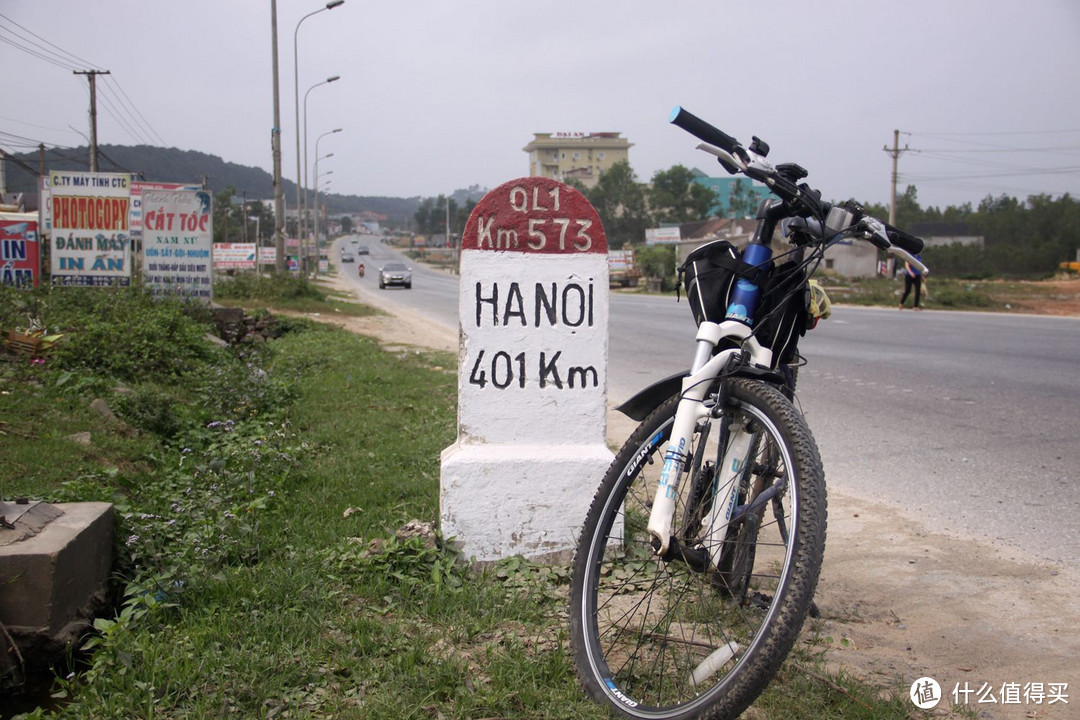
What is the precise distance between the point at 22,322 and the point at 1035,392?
32.9ft

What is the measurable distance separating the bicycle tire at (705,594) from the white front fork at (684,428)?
0.06 m

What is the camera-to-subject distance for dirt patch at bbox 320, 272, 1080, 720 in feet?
9.38

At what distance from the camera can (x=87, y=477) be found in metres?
4.61

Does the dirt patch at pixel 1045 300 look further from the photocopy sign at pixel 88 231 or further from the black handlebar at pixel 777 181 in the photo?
the black handlebar at pixel 777 181

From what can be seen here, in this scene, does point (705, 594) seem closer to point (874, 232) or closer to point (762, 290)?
point (762, 290)

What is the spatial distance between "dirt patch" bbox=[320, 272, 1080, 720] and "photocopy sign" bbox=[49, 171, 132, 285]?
38.4 feet

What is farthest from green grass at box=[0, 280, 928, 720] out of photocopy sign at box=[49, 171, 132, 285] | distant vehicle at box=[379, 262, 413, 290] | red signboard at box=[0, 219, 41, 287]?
distant vehicle at box=[379, 262, 413, 290]

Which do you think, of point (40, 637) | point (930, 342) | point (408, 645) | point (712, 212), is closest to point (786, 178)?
point (408, 645)

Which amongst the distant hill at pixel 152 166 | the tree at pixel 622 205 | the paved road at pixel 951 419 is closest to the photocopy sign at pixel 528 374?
the paved road at pixel 951 419

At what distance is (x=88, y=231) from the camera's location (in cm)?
1316

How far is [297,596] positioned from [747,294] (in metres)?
1.95

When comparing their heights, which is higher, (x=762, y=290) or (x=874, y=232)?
(x=874, y=232)

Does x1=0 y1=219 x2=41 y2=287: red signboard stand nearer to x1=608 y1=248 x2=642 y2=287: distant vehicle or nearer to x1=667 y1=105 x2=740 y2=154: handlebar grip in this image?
x1=667 y1=105 x2=740 y2=154: handlebar grip

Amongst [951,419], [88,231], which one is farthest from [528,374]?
[88,231]
